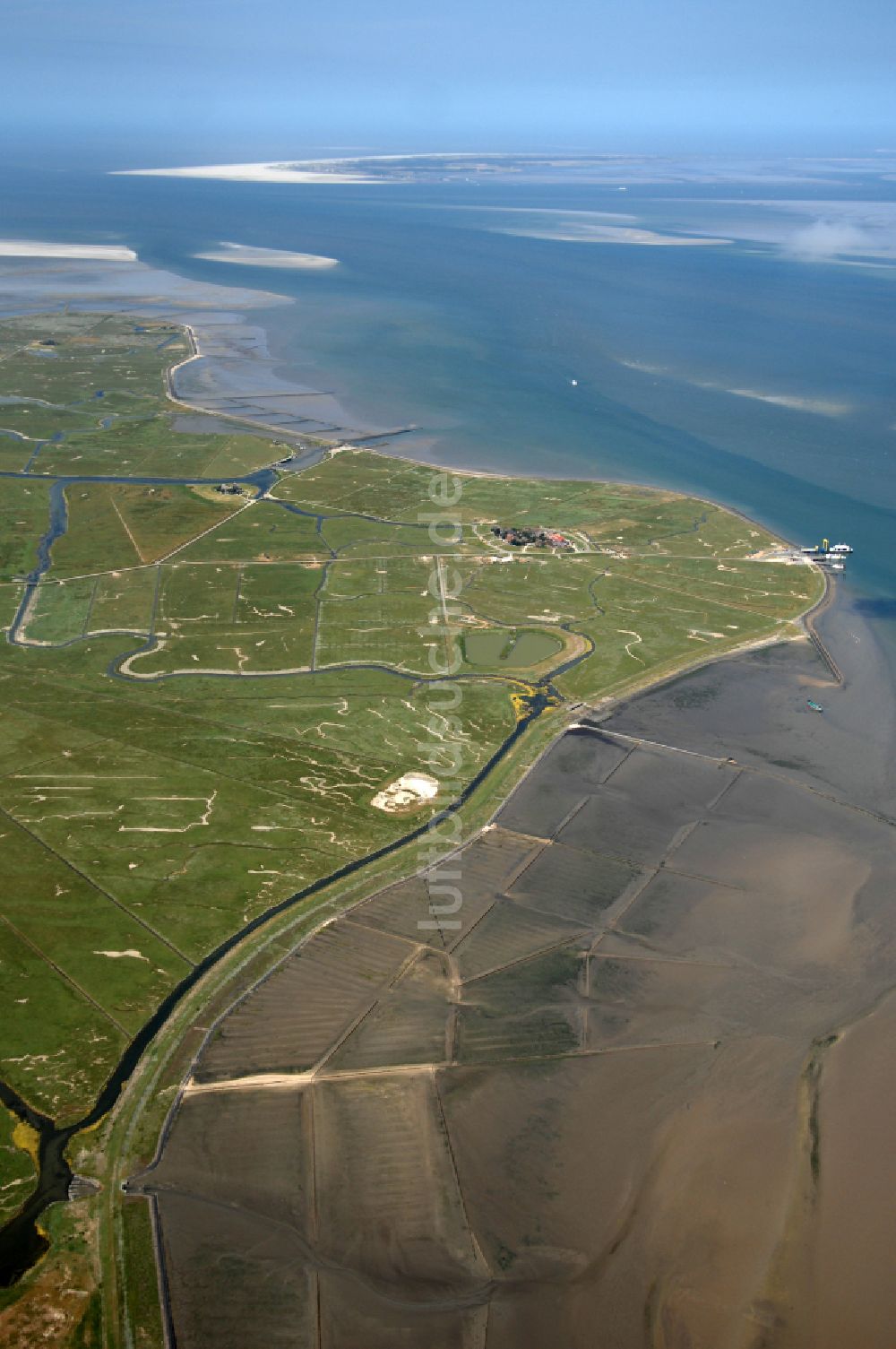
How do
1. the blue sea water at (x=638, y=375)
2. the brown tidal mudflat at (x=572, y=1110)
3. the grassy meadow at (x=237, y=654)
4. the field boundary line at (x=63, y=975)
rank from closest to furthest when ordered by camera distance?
1. the brown tidal mudflat at (x=572, y=1110)
2. the field boundary line at (x=63, y=975)
3. the grassy meadow at (x=237, y=654)
4. the blue sea water at (x=638, y=375)

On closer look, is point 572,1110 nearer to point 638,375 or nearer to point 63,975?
point 63,975

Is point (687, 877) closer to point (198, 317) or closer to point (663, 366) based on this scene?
point (663, 366)

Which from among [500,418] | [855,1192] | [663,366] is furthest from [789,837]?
[663,366]

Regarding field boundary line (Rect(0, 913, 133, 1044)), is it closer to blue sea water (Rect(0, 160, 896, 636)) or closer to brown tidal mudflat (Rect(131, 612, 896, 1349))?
brown tidal mudflat (Rect(131, 612, 896, 1349))

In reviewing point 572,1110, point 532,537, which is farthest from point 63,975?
point 532,537

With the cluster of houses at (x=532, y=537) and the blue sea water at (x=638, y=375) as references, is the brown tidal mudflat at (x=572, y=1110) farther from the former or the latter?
the cluster of houses at (x=532, y=537)

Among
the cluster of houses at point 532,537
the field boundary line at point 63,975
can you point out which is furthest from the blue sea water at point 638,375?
the field boundary line at point 63,975

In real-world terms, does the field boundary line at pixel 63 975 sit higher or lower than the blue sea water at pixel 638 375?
lower
